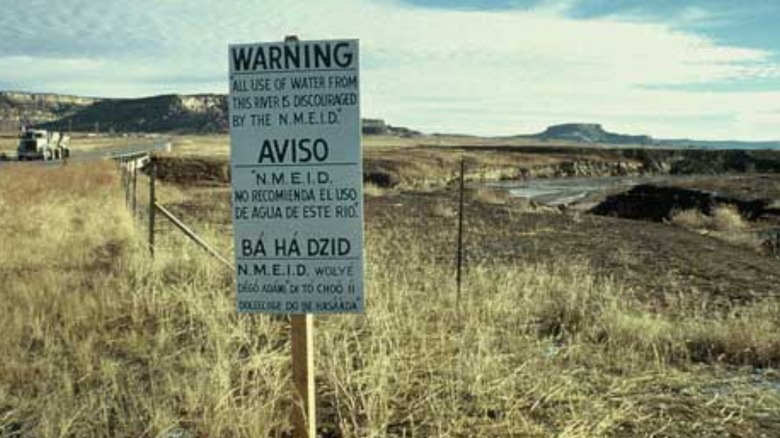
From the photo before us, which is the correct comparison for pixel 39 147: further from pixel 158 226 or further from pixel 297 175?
pixel 297 175

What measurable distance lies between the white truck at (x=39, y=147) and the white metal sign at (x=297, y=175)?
60.6 m

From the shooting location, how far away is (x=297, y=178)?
5.29 m

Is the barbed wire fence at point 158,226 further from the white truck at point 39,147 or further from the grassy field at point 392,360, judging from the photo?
the white truck at point 39,147

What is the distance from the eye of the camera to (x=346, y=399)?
7.08m

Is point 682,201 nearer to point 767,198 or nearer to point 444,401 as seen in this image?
point 767,198

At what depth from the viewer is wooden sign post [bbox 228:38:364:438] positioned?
5.21m

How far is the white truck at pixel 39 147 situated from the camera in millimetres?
62312

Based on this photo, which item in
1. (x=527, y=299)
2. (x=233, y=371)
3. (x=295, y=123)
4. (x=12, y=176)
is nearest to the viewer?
(x=295, y=123)

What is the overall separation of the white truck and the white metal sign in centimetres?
6064

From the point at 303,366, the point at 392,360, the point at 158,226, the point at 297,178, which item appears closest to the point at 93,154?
the point at 158,226

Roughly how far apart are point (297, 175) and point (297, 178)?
0.02 m

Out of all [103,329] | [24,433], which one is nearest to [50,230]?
[103,329]

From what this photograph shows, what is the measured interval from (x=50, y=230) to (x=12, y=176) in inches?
631

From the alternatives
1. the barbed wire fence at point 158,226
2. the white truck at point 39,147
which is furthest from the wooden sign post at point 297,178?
the white truck at point 39,147
